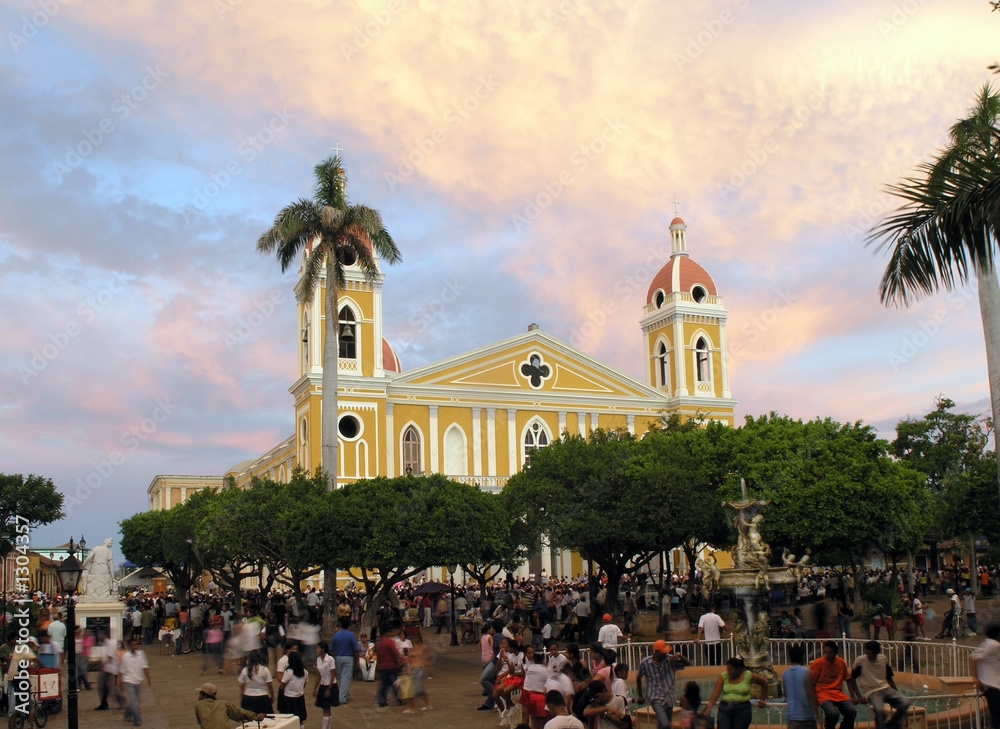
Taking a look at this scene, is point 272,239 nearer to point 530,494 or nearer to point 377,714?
point 530,494

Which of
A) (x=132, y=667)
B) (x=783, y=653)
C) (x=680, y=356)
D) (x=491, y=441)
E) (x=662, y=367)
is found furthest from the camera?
(x=662, y=367)

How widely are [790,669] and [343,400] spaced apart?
38.5m

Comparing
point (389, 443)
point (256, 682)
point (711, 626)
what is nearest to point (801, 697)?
point (256, 682)

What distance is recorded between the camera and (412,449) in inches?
1934

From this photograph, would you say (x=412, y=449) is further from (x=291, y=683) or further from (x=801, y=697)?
(x=801, y=697)

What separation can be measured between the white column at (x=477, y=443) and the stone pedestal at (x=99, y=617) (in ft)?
92.2

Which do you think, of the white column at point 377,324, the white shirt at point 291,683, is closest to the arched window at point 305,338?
the white column at point 377,324

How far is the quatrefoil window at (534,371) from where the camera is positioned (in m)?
51.9

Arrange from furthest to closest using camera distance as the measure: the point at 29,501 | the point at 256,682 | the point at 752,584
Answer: the point at 29,501 < the point at 752,584 < the point at 256,682

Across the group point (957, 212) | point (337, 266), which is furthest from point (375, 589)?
point (957, 212)

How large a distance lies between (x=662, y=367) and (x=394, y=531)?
117ft

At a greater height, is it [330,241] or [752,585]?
[330,241]

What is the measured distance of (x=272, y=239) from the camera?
28312 millimetres

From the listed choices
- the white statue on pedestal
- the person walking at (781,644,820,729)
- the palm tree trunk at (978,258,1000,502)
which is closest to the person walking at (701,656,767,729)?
the person walking at (781,644,820,729)
